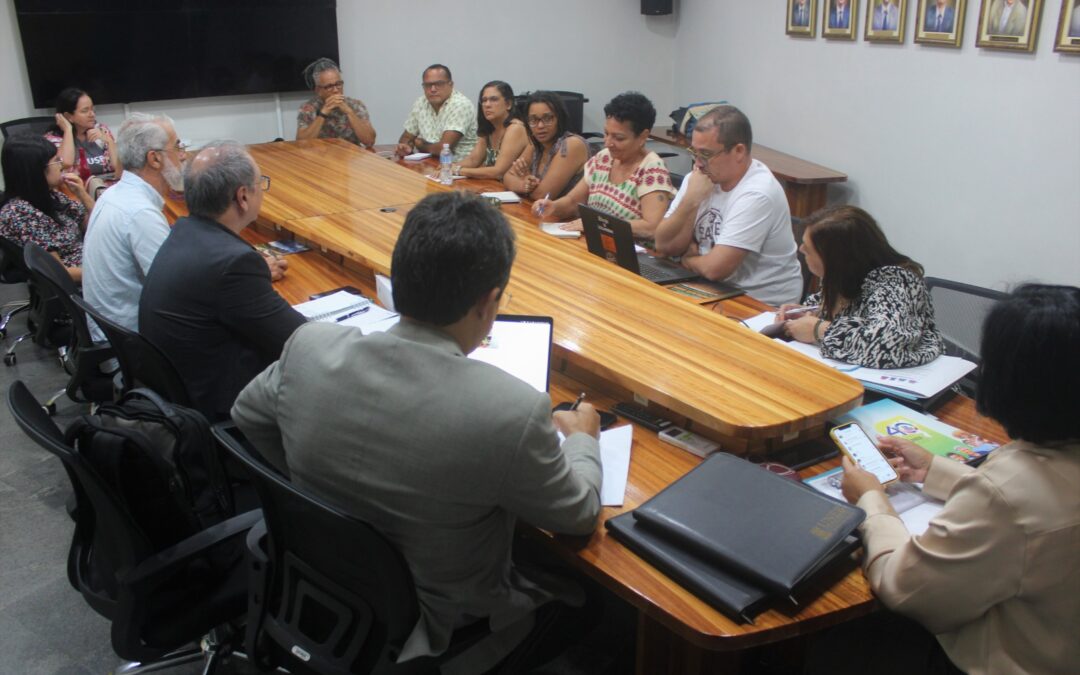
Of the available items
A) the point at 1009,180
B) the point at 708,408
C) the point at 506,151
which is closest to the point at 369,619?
the point at 708,408

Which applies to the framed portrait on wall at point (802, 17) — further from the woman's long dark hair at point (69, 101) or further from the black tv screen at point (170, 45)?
the woman's long dark hair at point (69, 101)

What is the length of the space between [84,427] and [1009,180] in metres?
4.21

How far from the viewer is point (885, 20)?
16.2 feet

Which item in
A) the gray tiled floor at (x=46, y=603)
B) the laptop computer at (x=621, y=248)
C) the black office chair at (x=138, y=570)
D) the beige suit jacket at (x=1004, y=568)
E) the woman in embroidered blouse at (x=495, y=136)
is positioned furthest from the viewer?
the woman in embroidered blouse at (x=495, y=136)

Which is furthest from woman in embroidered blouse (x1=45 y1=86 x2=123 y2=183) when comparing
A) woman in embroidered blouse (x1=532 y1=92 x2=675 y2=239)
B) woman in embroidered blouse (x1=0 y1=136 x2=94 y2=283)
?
woman in embroidered blouse (x1=532 y1=92 x2=675 y2=239)

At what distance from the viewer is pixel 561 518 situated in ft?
4.74

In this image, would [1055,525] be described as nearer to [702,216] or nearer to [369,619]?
[369,619]

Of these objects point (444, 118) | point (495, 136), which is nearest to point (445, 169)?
point (495, 136)

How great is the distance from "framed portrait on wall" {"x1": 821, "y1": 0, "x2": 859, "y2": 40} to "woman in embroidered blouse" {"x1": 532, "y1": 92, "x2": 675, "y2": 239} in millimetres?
2325

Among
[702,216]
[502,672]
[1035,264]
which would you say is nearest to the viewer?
[502,672]

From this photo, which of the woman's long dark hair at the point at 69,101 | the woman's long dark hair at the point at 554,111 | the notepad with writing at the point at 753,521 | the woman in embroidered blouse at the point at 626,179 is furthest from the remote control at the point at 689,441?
the woman's long dark hair at the point at 69,101

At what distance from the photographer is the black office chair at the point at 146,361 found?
87.5 inches

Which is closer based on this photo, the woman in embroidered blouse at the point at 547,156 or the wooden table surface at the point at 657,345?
the wooden table surface at the point at 657,345

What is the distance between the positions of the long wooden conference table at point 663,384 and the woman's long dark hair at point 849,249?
0.32 meters
